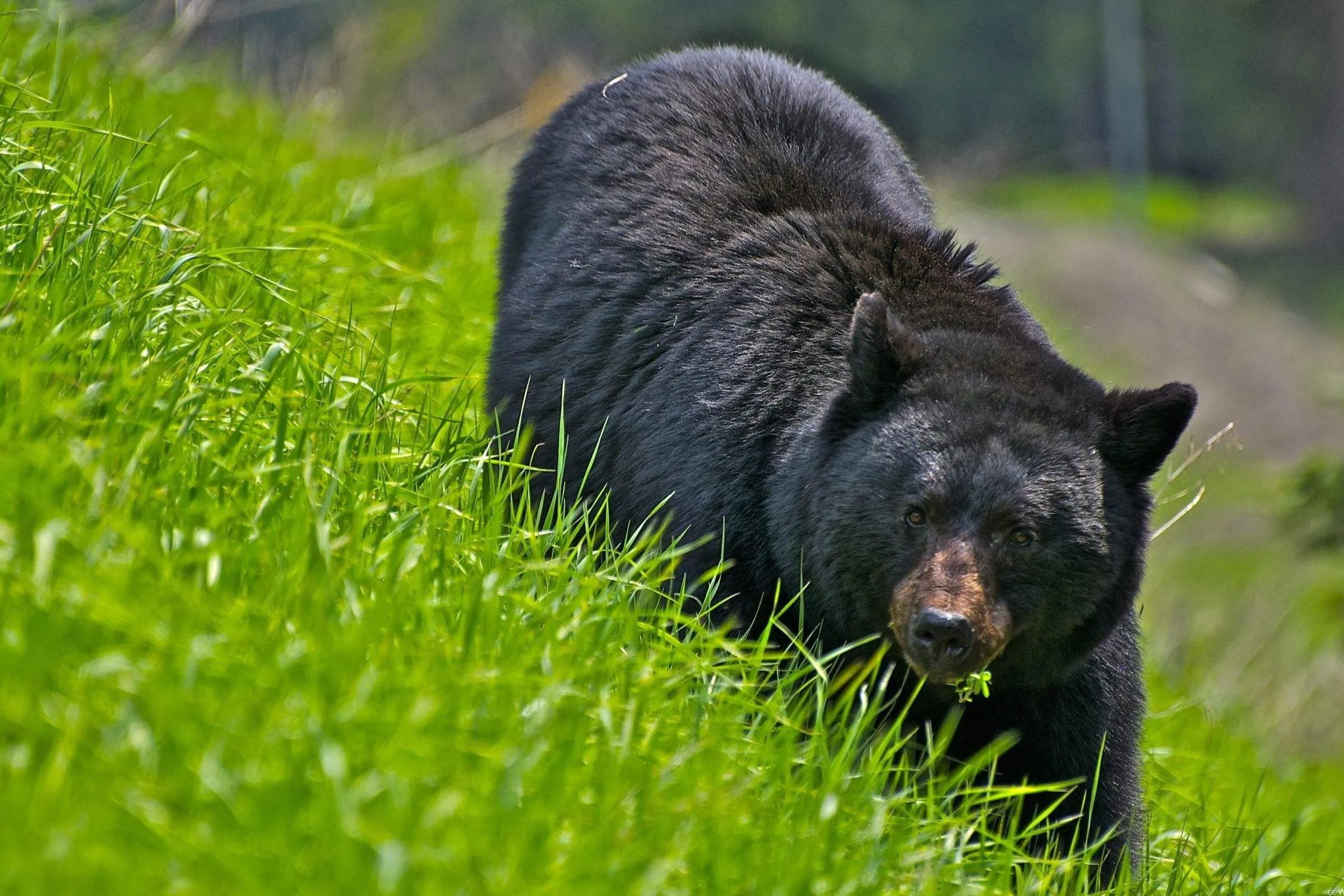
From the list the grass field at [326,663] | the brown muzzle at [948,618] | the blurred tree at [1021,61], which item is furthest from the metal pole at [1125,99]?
the brown muzzle at [948,618]

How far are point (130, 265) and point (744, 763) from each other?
1.96 meters

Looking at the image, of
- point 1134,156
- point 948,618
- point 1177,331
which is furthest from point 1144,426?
point 1134,156

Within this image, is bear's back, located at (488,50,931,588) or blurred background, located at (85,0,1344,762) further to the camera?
blurred background, located at (85,0,1344,762)

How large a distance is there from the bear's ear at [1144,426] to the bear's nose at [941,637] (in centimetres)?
76

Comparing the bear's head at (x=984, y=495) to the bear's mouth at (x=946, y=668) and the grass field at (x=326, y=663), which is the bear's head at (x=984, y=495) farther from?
the grass field at (x=326, y=663)

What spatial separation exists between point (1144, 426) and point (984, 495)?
0.50m

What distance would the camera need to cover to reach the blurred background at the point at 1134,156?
8.54 meters

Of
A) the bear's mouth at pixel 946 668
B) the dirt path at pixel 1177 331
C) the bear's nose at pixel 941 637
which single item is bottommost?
the dirt path at pixel 1177 331

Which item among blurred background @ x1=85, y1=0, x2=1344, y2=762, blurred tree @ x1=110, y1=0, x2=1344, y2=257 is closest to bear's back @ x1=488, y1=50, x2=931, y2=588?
blurred background @ x1=85, y1=0, x2=1344, y2=762

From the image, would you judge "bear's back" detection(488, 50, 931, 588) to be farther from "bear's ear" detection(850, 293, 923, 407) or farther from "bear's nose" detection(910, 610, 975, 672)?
"bear's nose" detection(910, 610, 975, 672)

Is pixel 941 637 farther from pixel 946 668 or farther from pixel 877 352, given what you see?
pixel 877 352

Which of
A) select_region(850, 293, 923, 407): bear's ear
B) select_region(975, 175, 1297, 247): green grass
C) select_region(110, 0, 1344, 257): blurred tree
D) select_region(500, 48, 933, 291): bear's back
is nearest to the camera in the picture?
select_region(850, 293, 923, 407): bear's ear

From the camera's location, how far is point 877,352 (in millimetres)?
3832

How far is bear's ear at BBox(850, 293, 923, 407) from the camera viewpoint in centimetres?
381
